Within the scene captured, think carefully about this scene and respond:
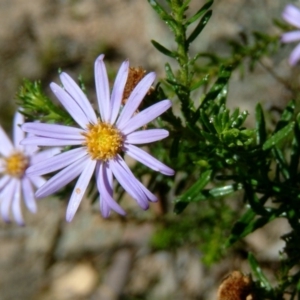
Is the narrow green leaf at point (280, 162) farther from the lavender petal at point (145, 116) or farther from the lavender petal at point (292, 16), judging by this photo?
the lavender petal at point (292, 16)

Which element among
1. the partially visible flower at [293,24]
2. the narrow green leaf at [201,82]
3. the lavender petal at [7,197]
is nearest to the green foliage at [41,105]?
the narrow green leaf at [201,82]

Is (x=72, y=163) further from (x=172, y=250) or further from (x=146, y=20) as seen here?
(x=146, y=20)

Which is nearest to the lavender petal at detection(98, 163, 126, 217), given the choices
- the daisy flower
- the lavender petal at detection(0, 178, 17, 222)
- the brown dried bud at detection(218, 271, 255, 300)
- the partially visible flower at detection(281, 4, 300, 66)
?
the daisy flower

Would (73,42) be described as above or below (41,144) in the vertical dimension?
above

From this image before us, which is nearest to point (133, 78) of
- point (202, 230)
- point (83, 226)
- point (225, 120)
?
point (225, 120)

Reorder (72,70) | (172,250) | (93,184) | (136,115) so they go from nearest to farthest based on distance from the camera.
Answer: (136,115) → (93,184) → (172,250) → (72,70)

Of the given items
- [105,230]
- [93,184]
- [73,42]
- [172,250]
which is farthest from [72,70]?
[93,184]

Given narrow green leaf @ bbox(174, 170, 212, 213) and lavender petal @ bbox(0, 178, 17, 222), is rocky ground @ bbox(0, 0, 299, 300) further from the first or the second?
narrow green leaf @ bbox(174, 170, 212, 213)
